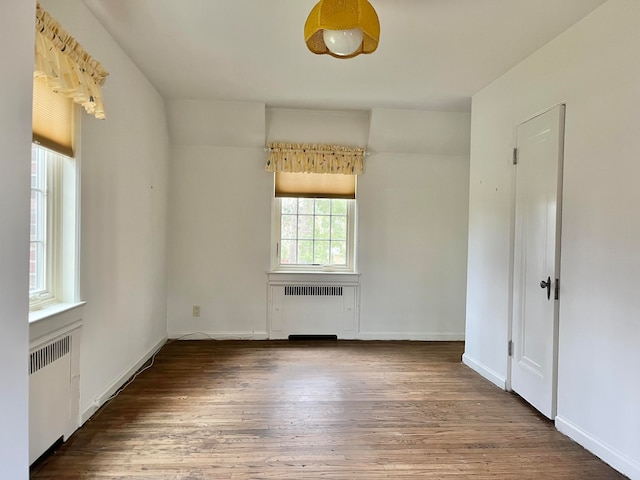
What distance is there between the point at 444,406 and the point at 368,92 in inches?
108

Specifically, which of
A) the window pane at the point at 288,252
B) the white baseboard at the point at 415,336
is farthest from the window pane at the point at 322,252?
the white baseboard at the point at 415,336

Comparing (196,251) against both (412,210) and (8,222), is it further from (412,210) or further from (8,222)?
(8,222)

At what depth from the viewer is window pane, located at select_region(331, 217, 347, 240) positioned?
4.19 meters

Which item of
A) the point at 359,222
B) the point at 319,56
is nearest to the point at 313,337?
the point at 359,222

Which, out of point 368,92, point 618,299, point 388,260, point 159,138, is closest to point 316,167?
point 368,92

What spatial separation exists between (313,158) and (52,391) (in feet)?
9.88

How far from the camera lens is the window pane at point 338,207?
4180 millimetres

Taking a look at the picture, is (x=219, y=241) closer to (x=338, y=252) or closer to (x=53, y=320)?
(x=338, y=252)

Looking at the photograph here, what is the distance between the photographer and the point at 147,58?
2.77 meters

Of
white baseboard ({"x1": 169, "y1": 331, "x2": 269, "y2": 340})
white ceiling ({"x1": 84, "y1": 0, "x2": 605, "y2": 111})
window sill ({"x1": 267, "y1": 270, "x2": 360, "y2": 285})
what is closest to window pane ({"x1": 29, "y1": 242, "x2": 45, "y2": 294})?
white ceiling ({"x1": 84, "y1": 0, "x2": 605, "y2": 111})

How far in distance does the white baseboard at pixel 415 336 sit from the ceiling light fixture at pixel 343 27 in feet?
10.1

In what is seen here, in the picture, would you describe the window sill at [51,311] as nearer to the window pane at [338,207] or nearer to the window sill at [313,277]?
the window sill at [313,277]

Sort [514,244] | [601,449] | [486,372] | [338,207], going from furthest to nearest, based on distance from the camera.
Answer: [338,207], [486,372], [514,244], [601,449]

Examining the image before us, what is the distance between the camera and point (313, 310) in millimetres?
4094
